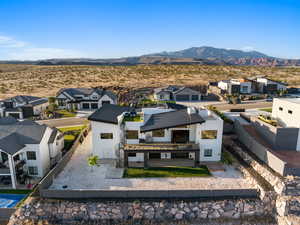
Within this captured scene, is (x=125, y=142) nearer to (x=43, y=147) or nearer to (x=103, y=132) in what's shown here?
(x=103, y=132)

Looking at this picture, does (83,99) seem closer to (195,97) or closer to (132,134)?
(195,97)

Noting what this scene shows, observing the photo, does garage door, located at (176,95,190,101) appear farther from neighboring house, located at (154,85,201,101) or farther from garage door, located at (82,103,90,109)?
garage door, located at (82,103,90,109)

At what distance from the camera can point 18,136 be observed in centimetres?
2439

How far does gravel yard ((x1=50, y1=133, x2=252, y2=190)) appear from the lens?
2152 centimetres

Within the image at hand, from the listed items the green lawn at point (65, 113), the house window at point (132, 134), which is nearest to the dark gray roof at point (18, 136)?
the house window at point (132, 134)

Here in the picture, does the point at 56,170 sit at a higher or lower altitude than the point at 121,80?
lower

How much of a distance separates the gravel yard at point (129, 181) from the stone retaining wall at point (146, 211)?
1.80 m

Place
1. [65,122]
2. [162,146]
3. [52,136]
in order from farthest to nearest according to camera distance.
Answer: [65,122] < [52,136] < [162,146]

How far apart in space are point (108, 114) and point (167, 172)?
10.2 metres

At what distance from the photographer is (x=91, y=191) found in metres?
19.9

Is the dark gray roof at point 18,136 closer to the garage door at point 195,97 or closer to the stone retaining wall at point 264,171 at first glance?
the stone retaining wall at point 264,171

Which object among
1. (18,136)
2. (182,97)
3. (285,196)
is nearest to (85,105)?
(182,97)

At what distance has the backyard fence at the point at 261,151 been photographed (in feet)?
71.6

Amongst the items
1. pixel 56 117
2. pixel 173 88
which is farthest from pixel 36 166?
pixel 173 88
